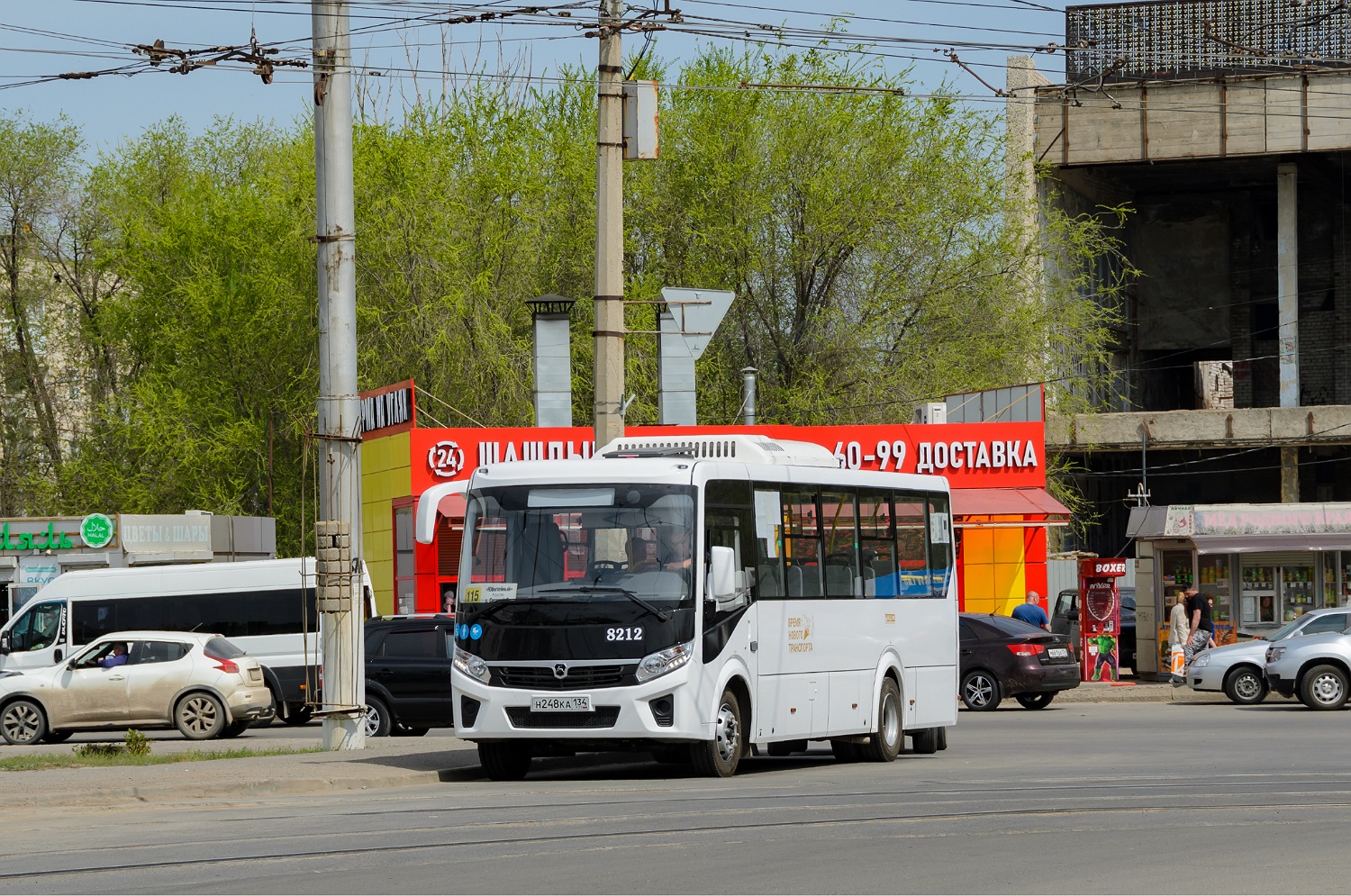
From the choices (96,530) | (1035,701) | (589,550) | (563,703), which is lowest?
(1035,701)

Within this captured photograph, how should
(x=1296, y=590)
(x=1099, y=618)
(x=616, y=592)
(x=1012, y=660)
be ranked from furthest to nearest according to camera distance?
(x=1296, y=590), (x=1099, y=618), (x=1012, y=660), (x=616, y=592)

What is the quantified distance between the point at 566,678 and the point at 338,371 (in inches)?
190

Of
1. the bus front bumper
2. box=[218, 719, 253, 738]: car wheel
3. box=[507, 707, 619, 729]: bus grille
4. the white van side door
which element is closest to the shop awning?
box=[218, 719, 253, 738]: car wheel

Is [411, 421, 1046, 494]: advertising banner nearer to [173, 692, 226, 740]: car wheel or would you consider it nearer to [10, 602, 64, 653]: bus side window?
[10, 602, 64, 653]: bus side window

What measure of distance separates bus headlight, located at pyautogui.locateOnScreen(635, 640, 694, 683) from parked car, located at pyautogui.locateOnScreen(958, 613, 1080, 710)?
41.5 feet

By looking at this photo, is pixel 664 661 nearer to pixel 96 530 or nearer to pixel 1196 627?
pixel 1196 627

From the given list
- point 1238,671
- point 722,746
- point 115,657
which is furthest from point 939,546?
point 115,657

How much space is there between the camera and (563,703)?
49.8 feet

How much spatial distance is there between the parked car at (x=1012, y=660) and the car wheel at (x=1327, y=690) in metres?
3.25

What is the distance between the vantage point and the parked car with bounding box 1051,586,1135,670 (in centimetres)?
3481

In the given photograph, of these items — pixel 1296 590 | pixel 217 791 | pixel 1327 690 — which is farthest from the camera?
pixel 1296 590

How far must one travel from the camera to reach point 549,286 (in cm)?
4500

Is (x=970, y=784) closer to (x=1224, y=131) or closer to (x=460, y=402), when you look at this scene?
(x=460, y=402)

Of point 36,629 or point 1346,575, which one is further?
point 1346,575
